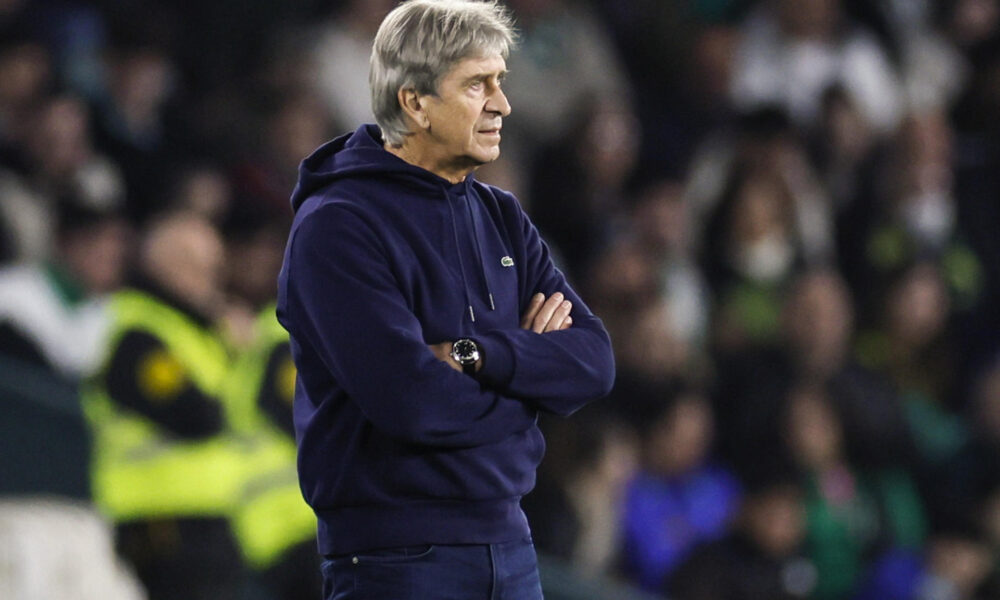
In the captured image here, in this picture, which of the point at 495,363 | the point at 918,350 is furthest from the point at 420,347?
the point at 918,350

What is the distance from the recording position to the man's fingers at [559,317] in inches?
115

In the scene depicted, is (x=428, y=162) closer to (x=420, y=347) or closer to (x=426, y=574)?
(x=420, y=347)

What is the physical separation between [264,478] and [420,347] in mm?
2942

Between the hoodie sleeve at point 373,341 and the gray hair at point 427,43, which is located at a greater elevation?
the gray hair at point 427,43

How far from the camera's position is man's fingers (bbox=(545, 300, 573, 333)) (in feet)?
9.59

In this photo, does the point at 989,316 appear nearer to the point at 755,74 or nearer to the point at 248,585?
the point at 755,74

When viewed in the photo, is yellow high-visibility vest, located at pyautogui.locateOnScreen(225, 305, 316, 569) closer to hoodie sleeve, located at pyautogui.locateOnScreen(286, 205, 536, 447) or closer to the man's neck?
the man's neck

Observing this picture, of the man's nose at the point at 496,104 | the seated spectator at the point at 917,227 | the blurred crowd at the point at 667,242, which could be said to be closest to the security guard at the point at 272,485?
the blurred crowd at the point at 667,242

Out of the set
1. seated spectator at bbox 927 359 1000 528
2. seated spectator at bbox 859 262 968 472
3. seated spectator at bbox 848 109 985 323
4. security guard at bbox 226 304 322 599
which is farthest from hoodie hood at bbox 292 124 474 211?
seated spectator at bbox 848 109 985 323

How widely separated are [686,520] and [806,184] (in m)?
2.29

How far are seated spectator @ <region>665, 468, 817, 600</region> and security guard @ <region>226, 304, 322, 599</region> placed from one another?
1616 millimetres

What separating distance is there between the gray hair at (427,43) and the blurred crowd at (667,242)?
258 centimetres

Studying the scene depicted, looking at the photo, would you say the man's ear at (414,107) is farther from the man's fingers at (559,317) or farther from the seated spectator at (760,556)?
the seated spectator at (760,556)

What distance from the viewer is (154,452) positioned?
517cm
